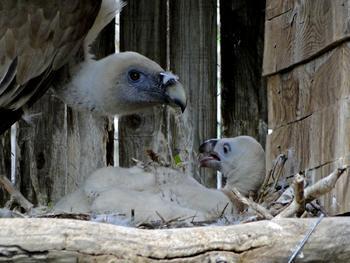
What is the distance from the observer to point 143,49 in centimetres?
549

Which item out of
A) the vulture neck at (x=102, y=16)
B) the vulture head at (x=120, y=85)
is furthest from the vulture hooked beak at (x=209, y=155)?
the vulture neck at (x=102, y=16)

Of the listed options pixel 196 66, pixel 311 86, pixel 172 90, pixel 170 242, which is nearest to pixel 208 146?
pixel 172 90

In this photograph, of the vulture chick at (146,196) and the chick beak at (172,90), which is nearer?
the vulture chick at (146,196)

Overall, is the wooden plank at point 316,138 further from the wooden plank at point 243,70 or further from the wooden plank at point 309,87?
the wooden plank at point 243,70

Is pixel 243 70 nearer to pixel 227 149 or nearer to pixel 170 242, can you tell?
pixel 227 149

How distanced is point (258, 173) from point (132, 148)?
0.70 metres

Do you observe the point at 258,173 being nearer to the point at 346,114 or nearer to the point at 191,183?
the point at 191,183

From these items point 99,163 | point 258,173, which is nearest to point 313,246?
point 258,173

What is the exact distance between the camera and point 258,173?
496cm

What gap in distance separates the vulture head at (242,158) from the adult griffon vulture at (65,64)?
1.09 feet

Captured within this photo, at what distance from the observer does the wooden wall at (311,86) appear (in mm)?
3865

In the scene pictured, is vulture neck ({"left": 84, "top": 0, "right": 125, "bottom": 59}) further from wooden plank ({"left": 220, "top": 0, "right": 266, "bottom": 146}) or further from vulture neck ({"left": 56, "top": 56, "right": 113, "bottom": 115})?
wooden plank ({"left": 220, "top": 0, "right": 266, "bottom": 146})

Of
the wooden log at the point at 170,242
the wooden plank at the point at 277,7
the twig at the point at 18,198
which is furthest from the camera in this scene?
the wooden plank at the point at 277,7

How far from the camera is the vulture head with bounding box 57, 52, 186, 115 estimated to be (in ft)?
15.8
